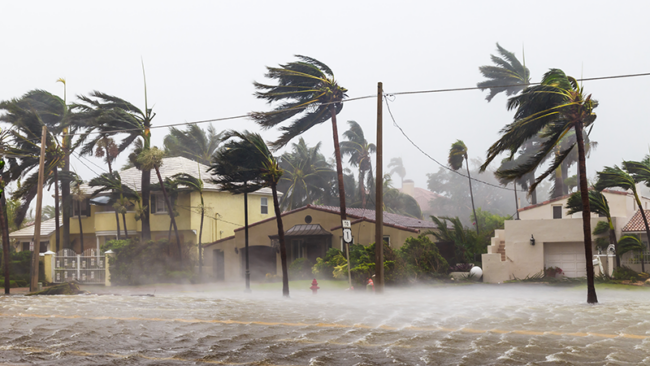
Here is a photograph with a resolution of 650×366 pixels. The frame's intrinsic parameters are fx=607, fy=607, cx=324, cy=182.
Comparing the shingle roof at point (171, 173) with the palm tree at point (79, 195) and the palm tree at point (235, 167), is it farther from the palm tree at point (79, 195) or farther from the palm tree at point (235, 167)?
the palm tree at point (235, 167)

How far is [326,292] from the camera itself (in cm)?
2497

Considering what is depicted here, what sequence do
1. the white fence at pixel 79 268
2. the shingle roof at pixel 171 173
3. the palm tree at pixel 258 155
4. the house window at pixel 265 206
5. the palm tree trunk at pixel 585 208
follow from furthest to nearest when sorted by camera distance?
the house window at pixel 265 206 → the shingle roof at pixel 171 173 → the white fence at pixel 79 268 → the palm tree at pixel 258 155 → the palm tree trunk at pixel 585 208

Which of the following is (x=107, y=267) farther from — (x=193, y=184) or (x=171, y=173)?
(x=171, y=173)

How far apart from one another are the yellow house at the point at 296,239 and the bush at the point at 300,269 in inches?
35.7

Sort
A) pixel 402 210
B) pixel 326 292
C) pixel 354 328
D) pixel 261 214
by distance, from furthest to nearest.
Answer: pixel 402 210 → pixel 261 214 → pixel 326 292 → pixel 354 328

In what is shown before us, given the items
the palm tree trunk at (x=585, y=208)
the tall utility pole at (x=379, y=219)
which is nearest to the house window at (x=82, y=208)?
the tall utility pole at (x=379, y=219)

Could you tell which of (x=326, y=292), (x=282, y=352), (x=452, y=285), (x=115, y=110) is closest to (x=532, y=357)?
(x=282, y=352)

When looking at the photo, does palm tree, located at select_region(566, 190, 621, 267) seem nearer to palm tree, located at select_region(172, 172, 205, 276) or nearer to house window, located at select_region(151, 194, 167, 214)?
palm tree, located at select_region(172, 172, 205, 276)

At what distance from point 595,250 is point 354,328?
1807 cm

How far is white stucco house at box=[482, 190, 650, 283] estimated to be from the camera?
28.1 metres

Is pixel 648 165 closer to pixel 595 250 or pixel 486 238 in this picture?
pixel 595 250

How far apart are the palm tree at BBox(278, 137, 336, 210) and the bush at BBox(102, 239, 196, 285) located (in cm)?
2109

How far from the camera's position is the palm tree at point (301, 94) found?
96.1 feet

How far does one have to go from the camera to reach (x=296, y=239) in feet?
116
